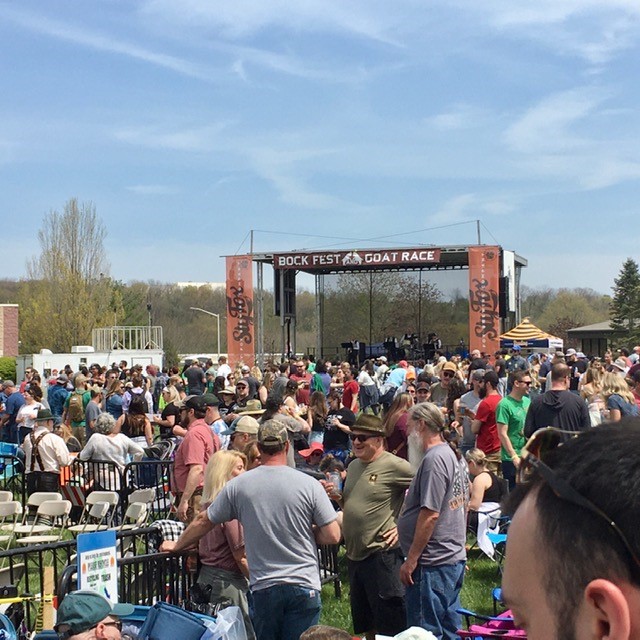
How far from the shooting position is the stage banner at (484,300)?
30312 mm

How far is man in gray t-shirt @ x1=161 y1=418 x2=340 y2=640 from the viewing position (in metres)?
4.96

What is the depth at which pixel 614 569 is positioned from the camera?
814 mm

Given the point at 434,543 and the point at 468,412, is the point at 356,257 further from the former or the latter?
the point at 434,543

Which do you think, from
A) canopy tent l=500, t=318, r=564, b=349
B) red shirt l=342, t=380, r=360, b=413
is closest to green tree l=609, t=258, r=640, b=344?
canopy tent l=500, t=318, r=564, b=349

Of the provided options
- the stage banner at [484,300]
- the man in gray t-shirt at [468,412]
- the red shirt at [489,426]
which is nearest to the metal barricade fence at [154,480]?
the man in gray t-shirt at [468,412]

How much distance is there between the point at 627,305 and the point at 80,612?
64229 millimetres

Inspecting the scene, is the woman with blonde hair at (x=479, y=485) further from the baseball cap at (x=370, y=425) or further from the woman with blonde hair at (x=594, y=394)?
the baseball cap at (x=370, y=425)

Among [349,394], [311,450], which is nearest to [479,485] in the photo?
[311,450]

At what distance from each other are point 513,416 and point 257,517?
4.53 m

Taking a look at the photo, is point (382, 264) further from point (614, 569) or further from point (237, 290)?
point (614, 569)

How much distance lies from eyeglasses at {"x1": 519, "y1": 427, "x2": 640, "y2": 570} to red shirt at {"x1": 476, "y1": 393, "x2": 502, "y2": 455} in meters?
8.50

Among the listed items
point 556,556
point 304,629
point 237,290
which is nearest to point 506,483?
point 304,629

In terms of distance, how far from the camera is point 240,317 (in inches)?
1276

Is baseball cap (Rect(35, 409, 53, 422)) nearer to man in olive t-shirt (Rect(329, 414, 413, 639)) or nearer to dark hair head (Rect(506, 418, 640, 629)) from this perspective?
man in olive t-shirt (Rect(329, 414, 413, 639))
